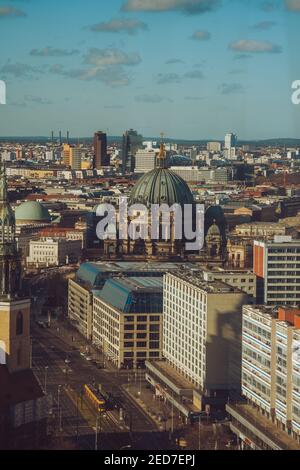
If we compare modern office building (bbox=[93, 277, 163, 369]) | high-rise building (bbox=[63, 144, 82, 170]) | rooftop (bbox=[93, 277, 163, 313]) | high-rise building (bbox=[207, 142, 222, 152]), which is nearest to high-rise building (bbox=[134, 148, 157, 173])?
high-rise building (bbox=[207, 142, 222, 152])

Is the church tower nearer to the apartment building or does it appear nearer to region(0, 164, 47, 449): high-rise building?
region(0, 164, 47, 449): high-rise building

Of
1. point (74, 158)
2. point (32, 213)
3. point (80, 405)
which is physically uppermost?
point (74, 158)

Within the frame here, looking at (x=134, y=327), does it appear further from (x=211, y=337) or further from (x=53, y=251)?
(x=53, y=251)

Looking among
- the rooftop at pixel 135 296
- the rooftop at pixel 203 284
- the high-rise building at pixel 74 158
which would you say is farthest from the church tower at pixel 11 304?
the high-rise building at pixel 74 158

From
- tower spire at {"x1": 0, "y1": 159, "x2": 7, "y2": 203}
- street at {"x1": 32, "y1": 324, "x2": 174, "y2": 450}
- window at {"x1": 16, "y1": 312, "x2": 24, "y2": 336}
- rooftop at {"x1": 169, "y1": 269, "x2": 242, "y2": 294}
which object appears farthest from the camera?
rooftop at {"x1": 169, "y1": 269, "x2": 242, "y2": 294}

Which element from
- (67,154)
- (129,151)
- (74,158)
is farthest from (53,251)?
(67,154)

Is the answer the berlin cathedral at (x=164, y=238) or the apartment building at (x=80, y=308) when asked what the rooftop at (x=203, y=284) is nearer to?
the apartment building at (x=80, y=308)
